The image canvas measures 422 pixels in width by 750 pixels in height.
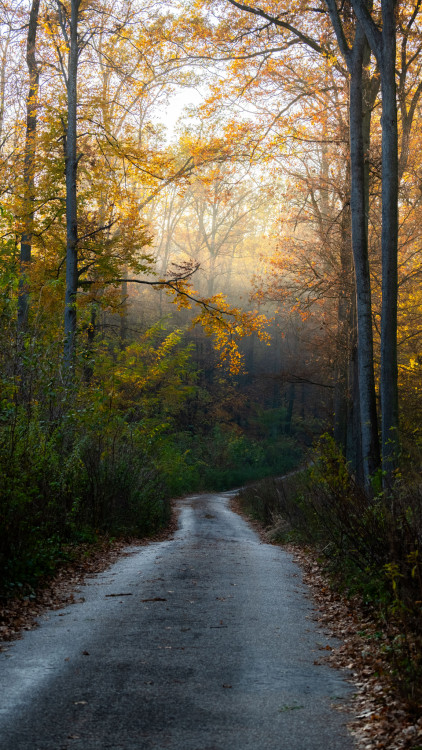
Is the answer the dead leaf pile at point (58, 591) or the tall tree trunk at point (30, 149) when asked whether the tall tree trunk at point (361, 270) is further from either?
the tall tree trunk at point (30, 149)

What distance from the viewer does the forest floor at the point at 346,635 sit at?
3.71 meters

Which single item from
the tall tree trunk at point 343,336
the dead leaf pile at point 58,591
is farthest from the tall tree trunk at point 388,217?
the dead leaf pile at point 58,591

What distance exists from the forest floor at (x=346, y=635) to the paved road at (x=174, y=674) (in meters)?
0.13

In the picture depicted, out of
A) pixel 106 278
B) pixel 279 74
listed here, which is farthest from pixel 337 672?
pixel 279 74

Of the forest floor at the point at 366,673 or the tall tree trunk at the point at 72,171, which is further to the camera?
the tall tree trunk at the point at 72,171

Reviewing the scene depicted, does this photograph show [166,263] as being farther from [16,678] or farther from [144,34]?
[16,678]

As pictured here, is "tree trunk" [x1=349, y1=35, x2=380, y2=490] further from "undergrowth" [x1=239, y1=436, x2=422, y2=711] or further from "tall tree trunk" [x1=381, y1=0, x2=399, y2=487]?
"undergrowth" [x1=239, y1=436, x2=422, y2=711]

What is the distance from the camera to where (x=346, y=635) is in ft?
19.6

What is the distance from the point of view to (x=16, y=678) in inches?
177

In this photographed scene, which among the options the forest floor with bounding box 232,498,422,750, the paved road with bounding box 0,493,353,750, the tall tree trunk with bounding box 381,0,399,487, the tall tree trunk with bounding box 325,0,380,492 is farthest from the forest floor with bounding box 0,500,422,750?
the tall tree trunk with bounding box 381,0,399,487

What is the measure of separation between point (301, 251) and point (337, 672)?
16.2 m

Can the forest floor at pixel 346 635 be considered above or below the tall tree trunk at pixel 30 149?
below

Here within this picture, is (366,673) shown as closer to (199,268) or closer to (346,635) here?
(346,635)

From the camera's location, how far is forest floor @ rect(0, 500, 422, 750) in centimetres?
371
